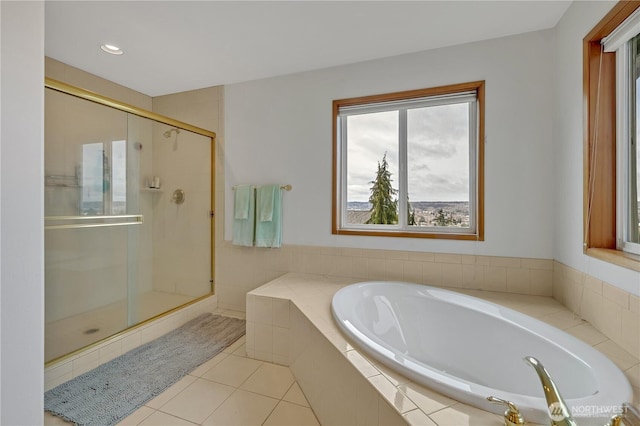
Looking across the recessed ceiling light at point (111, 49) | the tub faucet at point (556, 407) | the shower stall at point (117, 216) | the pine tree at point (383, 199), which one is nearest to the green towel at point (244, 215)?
the shower stall at point (117, 216)

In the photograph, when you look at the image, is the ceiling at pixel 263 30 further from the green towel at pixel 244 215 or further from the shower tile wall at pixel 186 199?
the green towel at pixel 244 215

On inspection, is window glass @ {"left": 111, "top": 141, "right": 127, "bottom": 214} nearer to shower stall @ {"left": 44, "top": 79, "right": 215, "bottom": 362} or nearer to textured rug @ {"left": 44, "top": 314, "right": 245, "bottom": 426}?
shower stall @ {"left": 44, "top": 79, "right": 215, "bottom": 362}

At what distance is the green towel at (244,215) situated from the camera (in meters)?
2.59

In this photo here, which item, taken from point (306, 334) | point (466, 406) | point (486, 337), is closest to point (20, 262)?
point (306, 334)

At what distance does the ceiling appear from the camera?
1663 millimetres

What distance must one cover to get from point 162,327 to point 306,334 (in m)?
1.39

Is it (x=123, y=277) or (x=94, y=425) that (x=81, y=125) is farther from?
(x=94, y=425)

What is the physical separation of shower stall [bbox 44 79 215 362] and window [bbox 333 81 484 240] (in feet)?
4.62

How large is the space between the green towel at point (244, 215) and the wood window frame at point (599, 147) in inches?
91.3

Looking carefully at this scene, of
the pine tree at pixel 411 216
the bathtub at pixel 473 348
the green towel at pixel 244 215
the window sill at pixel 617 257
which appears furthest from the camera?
the green towel at pixel 244 215

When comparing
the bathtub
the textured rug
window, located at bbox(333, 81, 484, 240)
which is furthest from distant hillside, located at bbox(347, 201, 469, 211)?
the textured rug

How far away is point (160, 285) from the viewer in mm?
2457

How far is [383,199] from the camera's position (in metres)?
2.37

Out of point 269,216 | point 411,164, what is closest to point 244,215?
point 269,216
